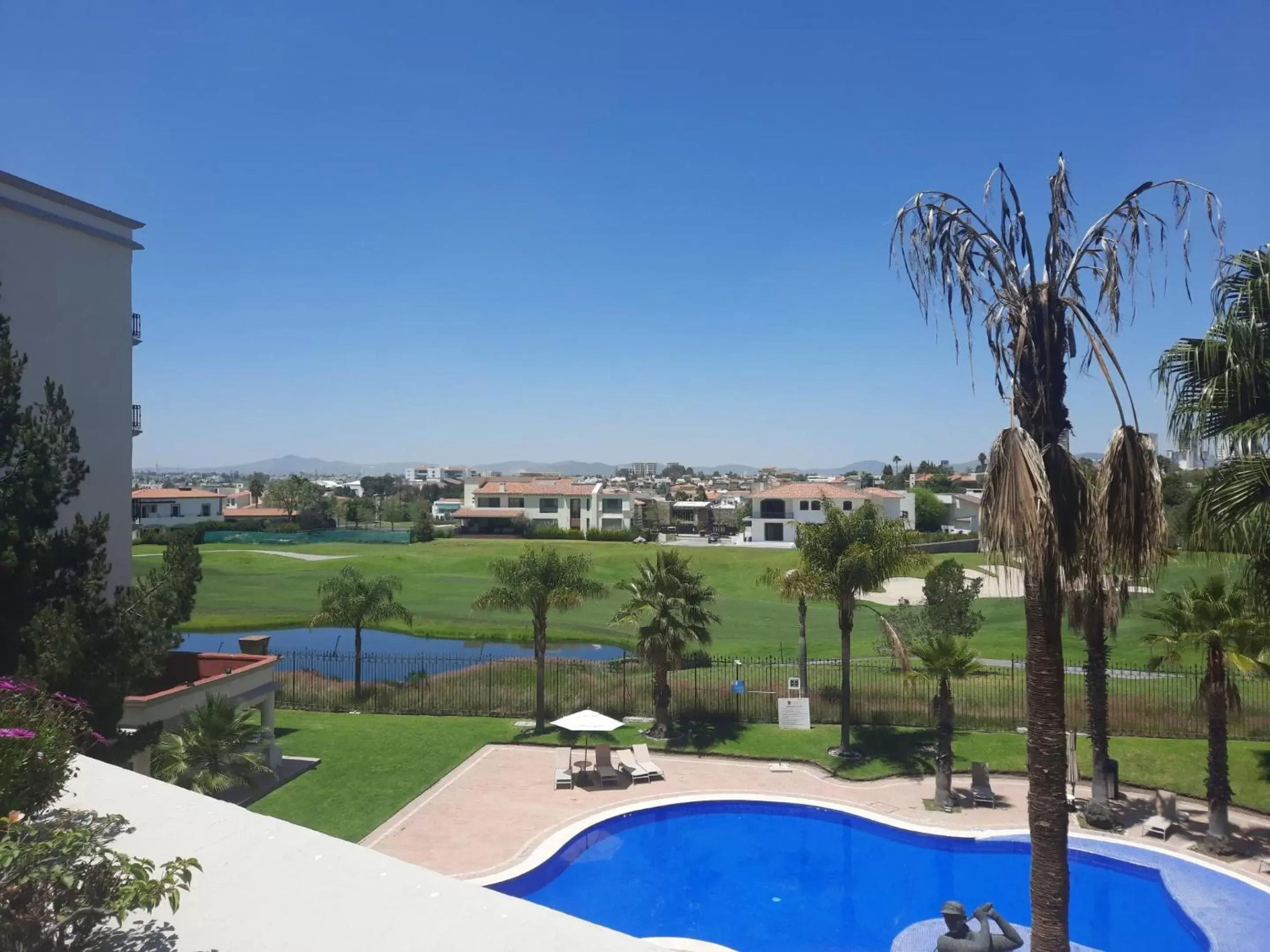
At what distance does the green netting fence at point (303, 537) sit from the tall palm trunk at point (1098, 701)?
73.0 metres

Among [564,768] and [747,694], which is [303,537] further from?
[564,768]

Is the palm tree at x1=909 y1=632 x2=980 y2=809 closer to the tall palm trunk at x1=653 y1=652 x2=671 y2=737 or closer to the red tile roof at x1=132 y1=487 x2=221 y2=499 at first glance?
the tall palm trunk at x1=653 y1=652 x2=671 y2=737

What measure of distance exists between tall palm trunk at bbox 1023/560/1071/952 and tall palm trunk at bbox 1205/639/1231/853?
8.47 m

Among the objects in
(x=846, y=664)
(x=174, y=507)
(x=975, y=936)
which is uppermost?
(x=174, y=507)

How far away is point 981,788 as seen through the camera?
1714 cm

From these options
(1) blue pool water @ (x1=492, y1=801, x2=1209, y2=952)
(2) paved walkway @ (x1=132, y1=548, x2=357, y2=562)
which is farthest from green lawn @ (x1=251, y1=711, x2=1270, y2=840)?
(2) paved walkway @ (x1=132, y1=548, x2=357, y2=562)

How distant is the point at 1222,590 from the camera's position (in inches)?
578

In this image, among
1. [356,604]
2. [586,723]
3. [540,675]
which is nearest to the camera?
[586,723]

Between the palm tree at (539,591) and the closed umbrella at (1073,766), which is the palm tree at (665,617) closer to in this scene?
the palm tree at (539,591)

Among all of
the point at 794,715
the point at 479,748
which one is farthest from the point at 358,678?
the point at 794,715

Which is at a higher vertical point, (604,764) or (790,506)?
(790,506)

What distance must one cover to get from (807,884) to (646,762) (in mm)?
5341

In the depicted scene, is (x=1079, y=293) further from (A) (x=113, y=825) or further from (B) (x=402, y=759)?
(B) (x=402, y=759)

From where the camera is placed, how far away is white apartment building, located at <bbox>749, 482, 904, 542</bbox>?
81875 millimetres
